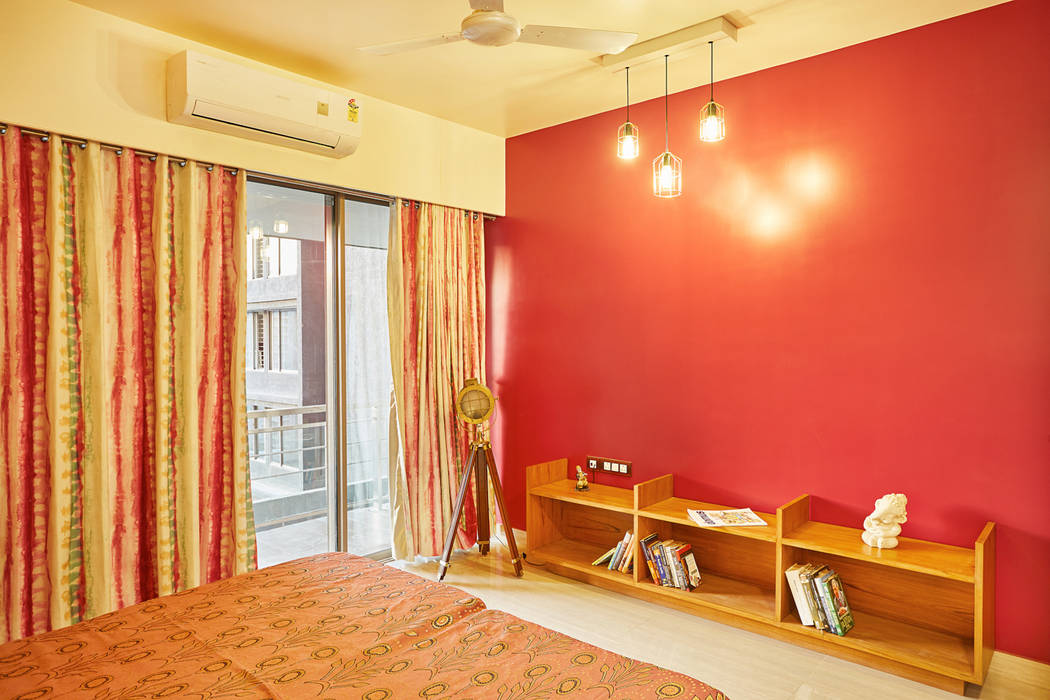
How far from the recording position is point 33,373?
102 inches

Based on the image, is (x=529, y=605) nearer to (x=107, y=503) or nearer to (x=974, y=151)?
(x=107, y=503)

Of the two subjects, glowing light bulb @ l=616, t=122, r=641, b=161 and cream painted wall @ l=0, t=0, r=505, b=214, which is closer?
cream painted wall @ l=0, t=0, r=505, b=214

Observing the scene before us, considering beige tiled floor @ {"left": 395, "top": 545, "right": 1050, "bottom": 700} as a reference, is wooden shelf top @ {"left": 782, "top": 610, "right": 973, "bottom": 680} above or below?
above

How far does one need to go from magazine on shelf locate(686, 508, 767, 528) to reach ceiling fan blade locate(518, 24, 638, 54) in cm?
212

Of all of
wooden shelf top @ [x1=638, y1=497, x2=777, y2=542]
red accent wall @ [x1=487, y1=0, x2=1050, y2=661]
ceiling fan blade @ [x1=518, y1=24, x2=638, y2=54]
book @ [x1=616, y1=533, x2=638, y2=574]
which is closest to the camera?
ceiling fan blade @ [x1=518, y1=24, x2=638, y2=54]

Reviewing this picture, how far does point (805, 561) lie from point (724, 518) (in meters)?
0.41

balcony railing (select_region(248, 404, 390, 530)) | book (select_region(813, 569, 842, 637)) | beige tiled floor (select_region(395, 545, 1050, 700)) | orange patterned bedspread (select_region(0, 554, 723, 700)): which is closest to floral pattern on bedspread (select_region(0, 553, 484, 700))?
orange patterned bedspread (select_region(0, 554, 723, 700))

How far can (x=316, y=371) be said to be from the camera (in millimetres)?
3754

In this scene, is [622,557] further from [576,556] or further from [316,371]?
[316,371]

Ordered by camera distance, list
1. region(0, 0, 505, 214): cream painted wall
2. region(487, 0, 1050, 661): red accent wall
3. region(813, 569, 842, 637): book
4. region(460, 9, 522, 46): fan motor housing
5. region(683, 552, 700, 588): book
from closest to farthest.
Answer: region(460, 9, 522, 46): fan motor housing → region(0, 0, 505, 214): cream painted wall → region(487, 0, 1050, 661): red accent wall → region(813, 569, 842, 637): book → region(683, 552, 700, 588): book

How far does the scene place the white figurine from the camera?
108 inches

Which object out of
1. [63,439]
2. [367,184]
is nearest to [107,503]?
[63,439]

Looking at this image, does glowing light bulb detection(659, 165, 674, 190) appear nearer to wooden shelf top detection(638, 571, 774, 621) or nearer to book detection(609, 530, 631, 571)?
book detection(609, 530, 631, 571)

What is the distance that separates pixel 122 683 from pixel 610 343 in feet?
9.59
